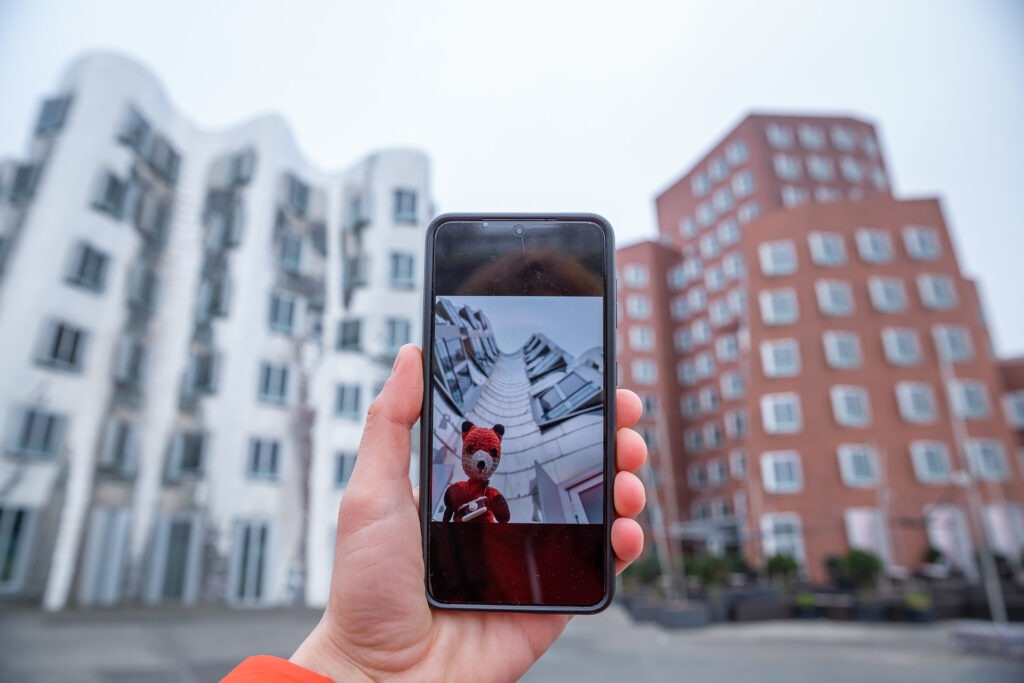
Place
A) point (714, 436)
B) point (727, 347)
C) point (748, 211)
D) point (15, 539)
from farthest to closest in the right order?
1. point (748, 211)
2. point (727, 347)
3. point (714, 436)
4. point (15, 539)

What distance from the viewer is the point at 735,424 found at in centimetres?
608

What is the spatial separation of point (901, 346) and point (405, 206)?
5106 mm

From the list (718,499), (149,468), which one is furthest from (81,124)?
(718,499)

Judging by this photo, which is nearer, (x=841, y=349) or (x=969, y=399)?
(x=969, y=399)

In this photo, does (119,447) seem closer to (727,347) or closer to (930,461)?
(930,461)

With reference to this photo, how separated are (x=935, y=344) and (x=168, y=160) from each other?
19.0 ft

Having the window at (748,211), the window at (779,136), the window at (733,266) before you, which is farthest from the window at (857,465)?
the window at (779,136)

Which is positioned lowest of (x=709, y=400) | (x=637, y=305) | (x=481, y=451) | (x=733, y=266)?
(x=481, y=451)

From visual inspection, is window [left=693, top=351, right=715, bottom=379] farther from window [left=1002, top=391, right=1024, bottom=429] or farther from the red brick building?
window [left=1002, top=391, right=1024, bottom=429]

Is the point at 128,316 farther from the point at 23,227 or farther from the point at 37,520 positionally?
the point at 37,520

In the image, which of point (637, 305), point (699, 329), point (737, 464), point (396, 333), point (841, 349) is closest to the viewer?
point (396, 333)

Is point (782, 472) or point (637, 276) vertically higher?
point (637, 276)

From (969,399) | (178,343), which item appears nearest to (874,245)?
(969,399)

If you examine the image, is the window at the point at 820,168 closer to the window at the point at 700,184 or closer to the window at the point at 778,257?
the window at the point at 778,257
